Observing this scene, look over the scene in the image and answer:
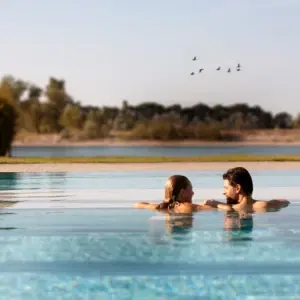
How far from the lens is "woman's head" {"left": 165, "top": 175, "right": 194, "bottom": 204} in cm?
1070

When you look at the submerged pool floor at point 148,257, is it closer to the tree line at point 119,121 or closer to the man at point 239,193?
the man at point 239,193

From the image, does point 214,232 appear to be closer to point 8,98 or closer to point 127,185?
point 127,185

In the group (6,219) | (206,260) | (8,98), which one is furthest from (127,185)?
(8,98)

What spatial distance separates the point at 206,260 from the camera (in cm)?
783

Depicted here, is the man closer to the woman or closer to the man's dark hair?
the man's dark hair

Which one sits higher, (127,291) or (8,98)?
(8,98)

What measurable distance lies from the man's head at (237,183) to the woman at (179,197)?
1.39 feet

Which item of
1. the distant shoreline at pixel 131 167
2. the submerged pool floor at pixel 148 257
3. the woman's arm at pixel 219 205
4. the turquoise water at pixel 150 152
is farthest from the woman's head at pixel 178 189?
the turquoise water at pixel 150 152

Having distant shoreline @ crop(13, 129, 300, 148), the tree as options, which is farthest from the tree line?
the tree

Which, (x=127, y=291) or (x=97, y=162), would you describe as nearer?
(x=127, y=291)

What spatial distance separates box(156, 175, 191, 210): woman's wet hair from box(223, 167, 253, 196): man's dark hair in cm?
61

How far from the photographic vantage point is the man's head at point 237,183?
1080cm

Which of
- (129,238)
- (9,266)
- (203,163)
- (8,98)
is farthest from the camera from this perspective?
(8,98)

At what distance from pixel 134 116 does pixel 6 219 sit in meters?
101
